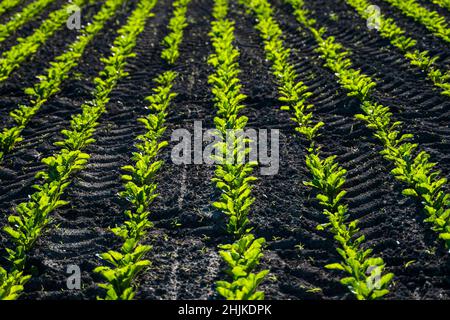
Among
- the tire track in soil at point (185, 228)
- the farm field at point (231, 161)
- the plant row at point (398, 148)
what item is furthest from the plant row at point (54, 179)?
the plant row at point (398, 148)

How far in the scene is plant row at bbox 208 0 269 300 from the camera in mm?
3822

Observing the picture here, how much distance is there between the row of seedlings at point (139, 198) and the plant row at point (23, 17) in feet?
11.3

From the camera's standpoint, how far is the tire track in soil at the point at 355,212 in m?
3.87

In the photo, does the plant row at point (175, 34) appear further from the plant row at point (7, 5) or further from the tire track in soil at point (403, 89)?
the plant row at point (7, 5)

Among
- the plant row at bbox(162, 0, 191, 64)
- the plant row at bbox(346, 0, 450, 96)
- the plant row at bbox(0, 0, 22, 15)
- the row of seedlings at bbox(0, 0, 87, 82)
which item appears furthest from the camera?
the plant row at bbox(0, 0, 22, 15)

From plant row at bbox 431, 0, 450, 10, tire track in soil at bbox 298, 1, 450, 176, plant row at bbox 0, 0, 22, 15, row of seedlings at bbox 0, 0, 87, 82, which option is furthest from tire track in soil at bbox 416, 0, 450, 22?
plant row at bbox 0, 0, 22, 15

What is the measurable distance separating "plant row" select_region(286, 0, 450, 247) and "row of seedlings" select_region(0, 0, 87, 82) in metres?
4.22

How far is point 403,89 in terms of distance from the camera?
21.5ft

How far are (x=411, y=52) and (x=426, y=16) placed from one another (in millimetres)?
1366

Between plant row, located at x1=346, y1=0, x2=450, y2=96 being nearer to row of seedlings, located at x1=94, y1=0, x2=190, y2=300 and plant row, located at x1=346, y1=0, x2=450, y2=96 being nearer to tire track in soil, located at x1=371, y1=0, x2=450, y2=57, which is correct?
tire track in soil, located at x1=371, y1=0, x2=450, y2=57

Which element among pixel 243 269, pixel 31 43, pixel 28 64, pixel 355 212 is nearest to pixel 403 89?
pixel 355 212

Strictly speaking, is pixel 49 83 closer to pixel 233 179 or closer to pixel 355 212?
pixel 233 179

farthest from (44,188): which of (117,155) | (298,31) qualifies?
(298,31)

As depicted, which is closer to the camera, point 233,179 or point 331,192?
point 331,192
